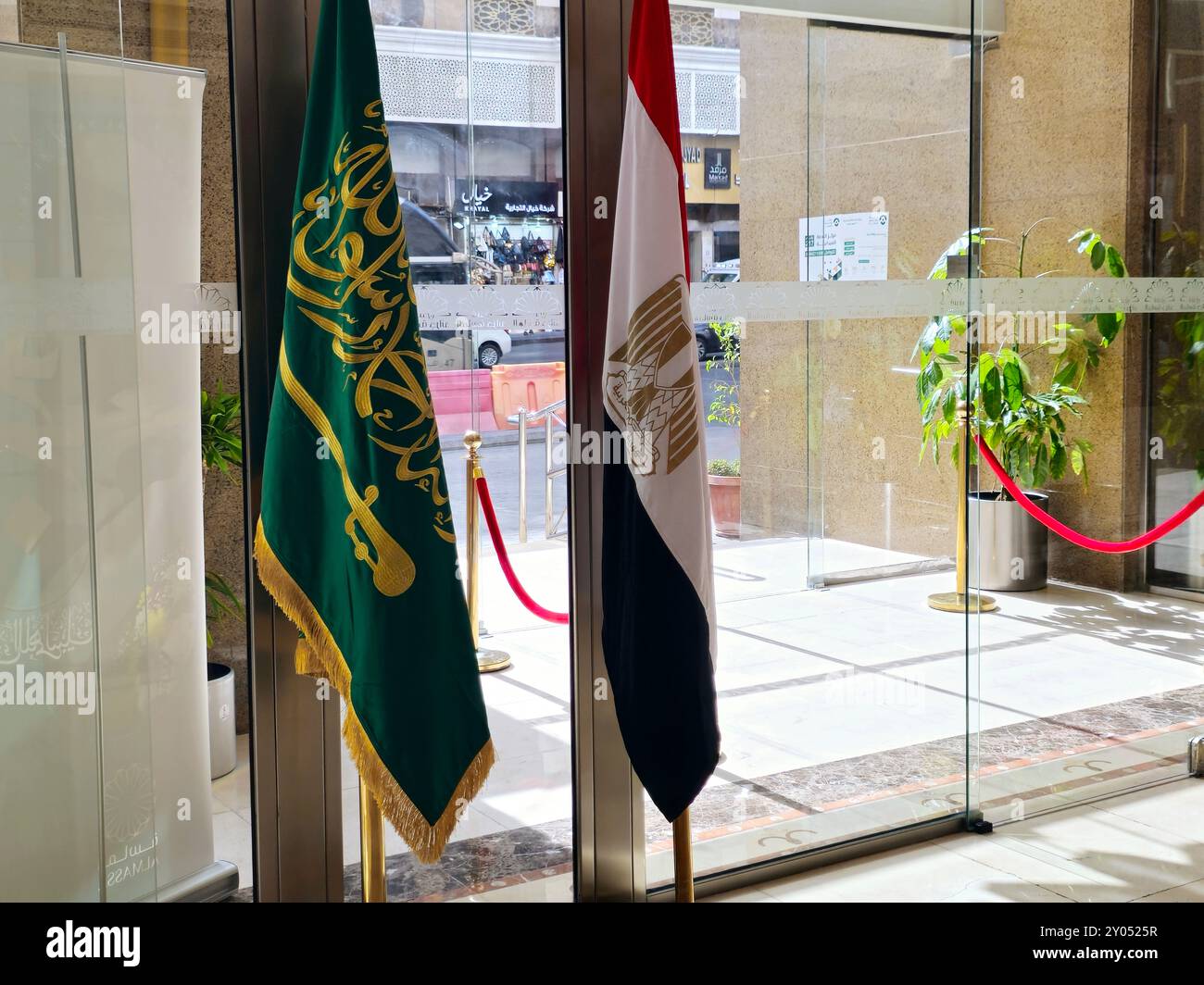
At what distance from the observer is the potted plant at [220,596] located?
257cm

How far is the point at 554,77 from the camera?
2.84 metres

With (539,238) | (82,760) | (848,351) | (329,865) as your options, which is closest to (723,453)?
(848,351)

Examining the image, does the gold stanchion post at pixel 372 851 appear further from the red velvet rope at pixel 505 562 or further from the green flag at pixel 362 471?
the red velvet rope at pixel 505 562

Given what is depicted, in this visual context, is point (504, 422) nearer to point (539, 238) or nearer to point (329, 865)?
point (539, 238)

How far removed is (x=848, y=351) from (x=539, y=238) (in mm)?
1006

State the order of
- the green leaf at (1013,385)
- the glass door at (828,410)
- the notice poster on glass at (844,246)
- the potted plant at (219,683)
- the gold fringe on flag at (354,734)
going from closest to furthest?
the gold fringe on flag at (354,734), the potted plant at (219,683), the glass door at (828,410), the notice poster on glass at (844,246), the green leaf at (1013,385)

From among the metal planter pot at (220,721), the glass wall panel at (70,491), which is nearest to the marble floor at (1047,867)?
the metal planter pot at (220,721)

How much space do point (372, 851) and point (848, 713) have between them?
150cm


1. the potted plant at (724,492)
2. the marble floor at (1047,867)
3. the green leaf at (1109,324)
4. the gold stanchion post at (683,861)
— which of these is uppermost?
the green leaf at (1109,324)

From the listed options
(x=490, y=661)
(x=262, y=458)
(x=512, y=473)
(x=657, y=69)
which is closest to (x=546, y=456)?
(x=512, y=473)

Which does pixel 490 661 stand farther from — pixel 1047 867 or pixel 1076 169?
pixel 1076 169

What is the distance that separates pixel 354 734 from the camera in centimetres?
236

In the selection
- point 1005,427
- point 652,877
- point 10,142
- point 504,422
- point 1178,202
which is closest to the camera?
point 10,142
